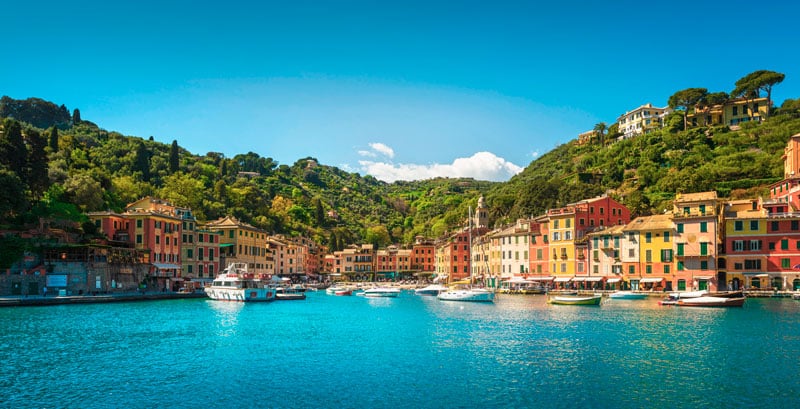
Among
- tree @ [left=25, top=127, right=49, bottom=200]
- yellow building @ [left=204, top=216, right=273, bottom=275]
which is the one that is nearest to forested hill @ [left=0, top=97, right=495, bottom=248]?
tree @ [left=25, top=127, right=49, bottom=200]

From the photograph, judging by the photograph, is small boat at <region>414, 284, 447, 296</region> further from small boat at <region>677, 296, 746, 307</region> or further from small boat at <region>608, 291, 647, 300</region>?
small boat at <region>677, 296, 746, 307</region>

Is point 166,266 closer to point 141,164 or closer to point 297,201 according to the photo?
point 141,164

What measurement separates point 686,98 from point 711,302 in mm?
68070

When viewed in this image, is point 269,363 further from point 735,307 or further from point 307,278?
point 307,278

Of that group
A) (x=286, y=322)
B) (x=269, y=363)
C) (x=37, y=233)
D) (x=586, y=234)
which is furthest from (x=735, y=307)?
(x=37, y=233)

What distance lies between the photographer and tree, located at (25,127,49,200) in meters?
65.8

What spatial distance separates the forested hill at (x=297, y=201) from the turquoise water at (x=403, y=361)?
1017 inches

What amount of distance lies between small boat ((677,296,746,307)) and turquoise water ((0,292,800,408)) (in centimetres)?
453

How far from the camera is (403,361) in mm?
27609

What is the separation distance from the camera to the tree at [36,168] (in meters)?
65.8

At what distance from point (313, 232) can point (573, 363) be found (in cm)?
12545

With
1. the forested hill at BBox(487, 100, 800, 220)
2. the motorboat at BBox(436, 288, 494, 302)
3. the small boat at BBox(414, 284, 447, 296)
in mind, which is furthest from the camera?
the small boat at BBox(414, 284, 447, 296)

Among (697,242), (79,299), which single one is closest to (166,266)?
(79,299)

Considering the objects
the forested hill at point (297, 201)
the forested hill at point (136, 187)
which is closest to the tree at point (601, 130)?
the forested hill at point (297, 201)
